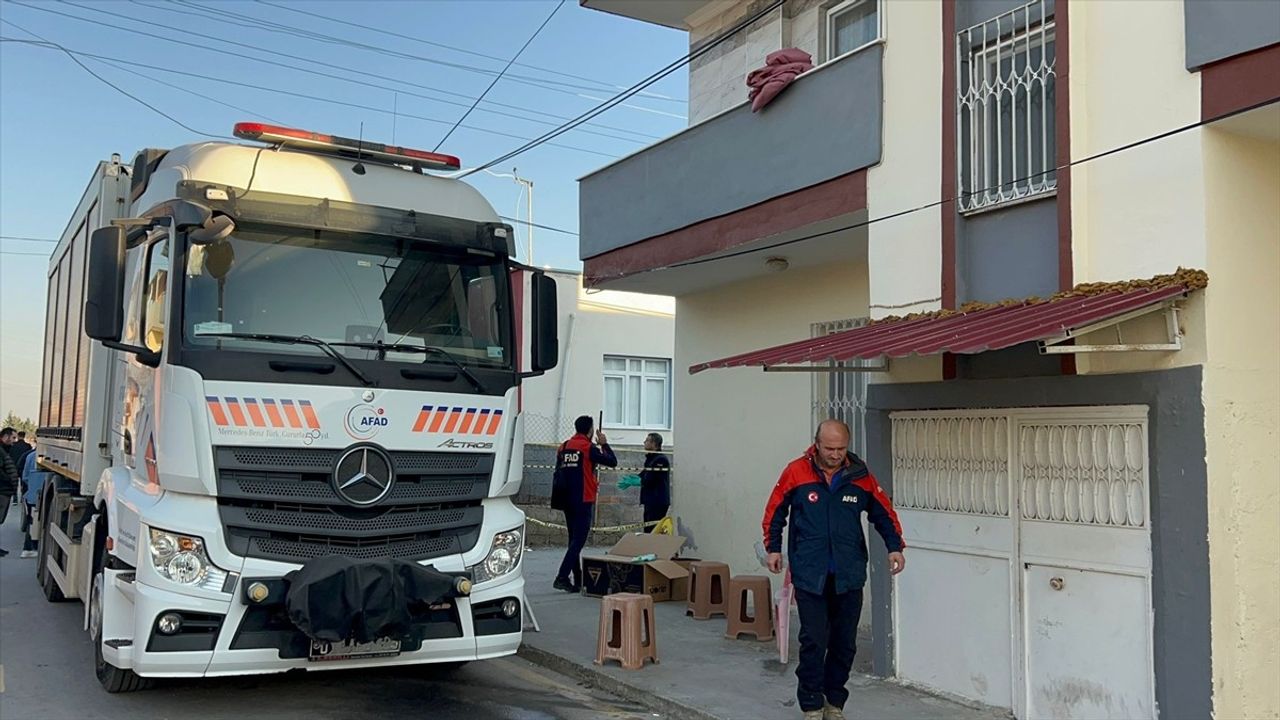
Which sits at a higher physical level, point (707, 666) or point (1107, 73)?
point (1107, 73)

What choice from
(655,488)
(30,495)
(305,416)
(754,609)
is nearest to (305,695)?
(305,416)

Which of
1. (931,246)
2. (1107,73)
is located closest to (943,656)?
(931,246)

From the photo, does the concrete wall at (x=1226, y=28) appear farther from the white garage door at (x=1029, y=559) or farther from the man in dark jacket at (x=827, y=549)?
the man in dark jacket at (x=827, y=549)

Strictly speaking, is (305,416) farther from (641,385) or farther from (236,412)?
(641,385)

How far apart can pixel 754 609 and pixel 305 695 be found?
365cm

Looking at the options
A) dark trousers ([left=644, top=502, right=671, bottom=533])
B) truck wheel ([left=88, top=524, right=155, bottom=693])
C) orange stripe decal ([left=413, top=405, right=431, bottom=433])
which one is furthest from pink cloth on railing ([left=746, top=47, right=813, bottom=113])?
truck wheel ([left=88, top=524, right=155, bottom=693])

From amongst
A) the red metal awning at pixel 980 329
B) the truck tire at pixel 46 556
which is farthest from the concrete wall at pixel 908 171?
the truck tire at pixel 46 556

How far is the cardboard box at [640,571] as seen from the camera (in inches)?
396

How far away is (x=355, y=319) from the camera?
5977 mm

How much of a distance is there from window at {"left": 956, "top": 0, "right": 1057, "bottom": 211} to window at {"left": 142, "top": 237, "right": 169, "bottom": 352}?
16.1ft

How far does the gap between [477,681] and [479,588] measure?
152 centimetres

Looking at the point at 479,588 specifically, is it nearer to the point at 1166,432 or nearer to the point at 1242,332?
the point at 1166,432

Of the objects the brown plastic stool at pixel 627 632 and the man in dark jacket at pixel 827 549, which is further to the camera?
the brown plastic stool at pixel 627 632

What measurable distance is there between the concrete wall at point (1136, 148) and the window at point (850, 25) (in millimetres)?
3664
